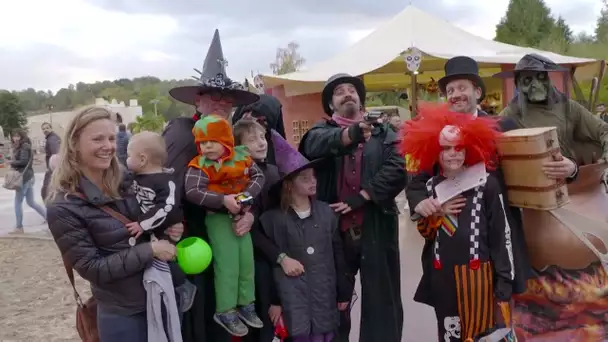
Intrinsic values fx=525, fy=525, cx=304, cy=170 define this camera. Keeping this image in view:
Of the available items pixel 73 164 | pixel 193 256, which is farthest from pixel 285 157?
pixel 73 164

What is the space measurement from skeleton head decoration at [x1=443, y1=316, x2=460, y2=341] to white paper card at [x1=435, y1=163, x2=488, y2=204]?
0.66 metres

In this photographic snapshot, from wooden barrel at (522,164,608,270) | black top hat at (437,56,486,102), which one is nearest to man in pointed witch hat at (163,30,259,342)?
black top hat at (437,56,486,102)

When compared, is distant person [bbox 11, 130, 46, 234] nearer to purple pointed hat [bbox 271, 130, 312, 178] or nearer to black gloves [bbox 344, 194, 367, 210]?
purple pointed hat [bbox 271, 130, 312, 178]

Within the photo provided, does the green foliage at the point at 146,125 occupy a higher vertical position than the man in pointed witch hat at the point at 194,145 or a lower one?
lower

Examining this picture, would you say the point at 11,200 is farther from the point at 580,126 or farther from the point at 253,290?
the point at 580,126

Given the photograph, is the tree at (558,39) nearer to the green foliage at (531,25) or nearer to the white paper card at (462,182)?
the green foliage at (531,25)

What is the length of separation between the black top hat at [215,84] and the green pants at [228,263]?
71 cm

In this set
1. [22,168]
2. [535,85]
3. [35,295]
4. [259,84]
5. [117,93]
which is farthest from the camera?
[117,93]

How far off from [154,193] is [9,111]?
62.1m

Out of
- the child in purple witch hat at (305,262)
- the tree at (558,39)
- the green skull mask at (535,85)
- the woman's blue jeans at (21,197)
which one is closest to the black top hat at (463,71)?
the green skull mask at (535,85)

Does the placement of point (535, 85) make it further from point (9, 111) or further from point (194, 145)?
point (9, 111)

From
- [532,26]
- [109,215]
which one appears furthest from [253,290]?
[532,26]

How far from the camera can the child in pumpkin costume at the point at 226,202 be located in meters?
2.69

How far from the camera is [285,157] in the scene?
328 cm
